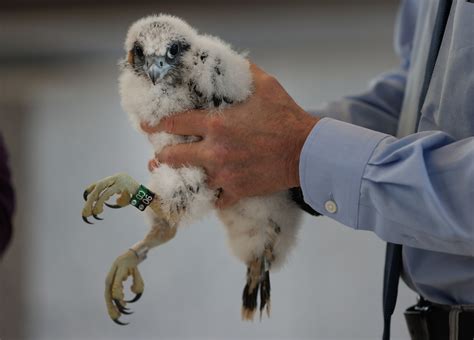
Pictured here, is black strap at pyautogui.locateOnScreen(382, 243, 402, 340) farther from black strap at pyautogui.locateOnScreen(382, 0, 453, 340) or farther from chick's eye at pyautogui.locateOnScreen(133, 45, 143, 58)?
chick's eye at pyautogui.locateOnScreen(133, 45, 143, 58)

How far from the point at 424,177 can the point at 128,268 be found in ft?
1.51

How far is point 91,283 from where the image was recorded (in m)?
1.84

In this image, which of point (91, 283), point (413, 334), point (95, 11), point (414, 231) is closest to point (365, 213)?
point (414, 231)

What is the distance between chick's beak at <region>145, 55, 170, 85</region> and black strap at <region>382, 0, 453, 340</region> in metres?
0.34

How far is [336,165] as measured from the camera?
77 centimetres

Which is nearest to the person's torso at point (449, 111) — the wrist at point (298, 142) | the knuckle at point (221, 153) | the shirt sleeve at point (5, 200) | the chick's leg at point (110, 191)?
the wrist at point (298, 142)

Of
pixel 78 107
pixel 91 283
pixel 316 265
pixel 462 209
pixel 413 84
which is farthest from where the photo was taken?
pixel 78 107

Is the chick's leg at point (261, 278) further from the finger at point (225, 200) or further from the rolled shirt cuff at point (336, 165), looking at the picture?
the rolled shirt cuff at point (336, 165)

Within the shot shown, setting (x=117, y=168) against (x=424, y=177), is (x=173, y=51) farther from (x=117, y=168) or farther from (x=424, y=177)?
(x=117, y=168)

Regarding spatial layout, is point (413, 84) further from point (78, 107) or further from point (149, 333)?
point (78, 107)

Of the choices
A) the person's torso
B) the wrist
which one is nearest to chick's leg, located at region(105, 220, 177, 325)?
the wrist

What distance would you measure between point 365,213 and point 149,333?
1277mm

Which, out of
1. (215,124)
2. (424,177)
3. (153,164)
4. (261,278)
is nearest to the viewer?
(424,177)

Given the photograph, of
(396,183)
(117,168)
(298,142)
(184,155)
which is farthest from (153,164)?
(117,168)
